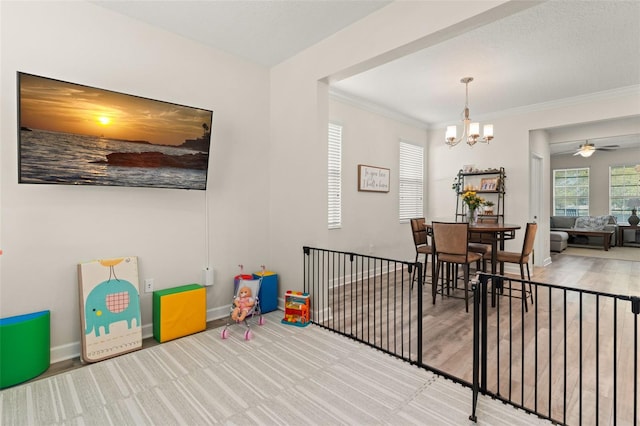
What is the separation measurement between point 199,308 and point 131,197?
1164mm

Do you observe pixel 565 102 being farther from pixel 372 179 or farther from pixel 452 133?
pixel 372 179

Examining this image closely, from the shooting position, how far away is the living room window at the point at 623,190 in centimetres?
892

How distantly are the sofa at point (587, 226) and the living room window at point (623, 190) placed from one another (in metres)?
0.55

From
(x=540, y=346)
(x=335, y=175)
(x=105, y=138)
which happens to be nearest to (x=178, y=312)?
(x=105, y=138)

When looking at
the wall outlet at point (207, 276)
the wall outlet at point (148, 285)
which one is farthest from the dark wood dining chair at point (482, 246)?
the wall outlet at point (148, 285)

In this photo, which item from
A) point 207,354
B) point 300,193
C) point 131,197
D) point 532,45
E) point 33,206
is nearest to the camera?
point 33,206

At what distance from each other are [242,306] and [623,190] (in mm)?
11393

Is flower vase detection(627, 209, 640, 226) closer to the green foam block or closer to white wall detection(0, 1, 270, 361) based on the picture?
white wall detection(0, 1, 270, 361)

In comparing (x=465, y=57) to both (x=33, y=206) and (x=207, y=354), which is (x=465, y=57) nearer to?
(x=207, y=354)

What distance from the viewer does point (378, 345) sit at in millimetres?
2686

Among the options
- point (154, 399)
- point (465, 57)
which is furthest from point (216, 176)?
point (465, 57)

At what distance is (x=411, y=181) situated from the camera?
6.11 m

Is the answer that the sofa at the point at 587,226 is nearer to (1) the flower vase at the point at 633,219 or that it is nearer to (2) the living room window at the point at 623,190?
(1) the flower vase at the point at 633,219

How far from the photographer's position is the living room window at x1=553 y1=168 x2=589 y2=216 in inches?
384
